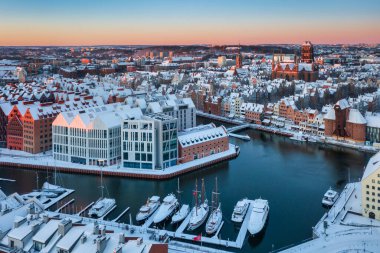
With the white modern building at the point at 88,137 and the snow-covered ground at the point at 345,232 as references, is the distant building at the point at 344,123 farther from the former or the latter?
the white modern building at the point at 88,137

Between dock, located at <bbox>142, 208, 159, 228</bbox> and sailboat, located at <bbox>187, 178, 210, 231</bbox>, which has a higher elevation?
sailboat, located at <bbox>187, 178, 210, 231</bbox>

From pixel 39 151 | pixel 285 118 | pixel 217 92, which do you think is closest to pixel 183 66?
pixel 217 92

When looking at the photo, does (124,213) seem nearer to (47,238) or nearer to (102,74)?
(47,238)

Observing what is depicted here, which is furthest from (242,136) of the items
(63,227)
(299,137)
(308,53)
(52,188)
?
(308,53)

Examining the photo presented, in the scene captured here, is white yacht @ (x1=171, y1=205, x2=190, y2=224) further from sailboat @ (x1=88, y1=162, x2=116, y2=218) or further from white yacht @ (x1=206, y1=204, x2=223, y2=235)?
sailboat @ (x1=88, y1=162, x2=116, y2=218)

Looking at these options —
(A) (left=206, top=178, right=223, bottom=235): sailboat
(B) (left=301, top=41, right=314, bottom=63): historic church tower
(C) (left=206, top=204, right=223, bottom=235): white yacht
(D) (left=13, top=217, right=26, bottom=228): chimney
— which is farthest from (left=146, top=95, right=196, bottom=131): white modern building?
(B) (left=301, top=41, right=314, bottom=63): historic church tower

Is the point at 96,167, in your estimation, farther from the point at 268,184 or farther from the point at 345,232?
the point at 345,232
